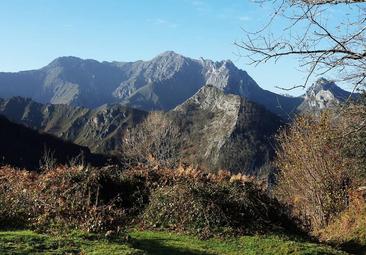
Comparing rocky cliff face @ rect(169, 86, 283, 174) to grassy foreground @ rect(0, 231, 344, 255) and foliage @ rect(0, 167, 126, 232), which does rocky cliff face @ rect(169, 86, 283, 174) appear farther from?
grassy foreground @ rect(0, 231, 344, 255)

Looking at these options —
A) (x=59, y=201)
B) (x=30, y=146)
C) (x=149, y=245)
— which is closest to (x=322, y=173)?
(x=59, y=201)

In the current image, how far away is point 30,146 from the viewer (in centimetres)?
13088

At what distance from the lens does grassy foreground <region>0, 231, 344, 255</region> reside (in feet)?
39.1

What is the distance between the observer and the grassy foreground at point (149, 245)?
1192cm

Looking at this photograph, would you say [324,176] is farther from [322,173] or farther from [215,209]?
[215,209]

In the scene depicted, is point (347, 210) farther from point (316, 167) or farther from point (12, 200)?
point (12, 200)

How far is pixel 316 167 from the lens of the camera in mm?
27812

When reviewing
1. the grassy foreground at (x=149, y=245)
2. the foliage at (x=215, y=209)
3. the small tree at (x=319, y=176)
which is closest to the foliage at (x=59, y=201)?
the grassy foreground at (x=149, y=245)

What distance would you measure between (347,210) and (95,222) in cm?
1389

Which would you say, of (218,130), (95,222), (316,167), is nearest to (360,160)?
(316,167)

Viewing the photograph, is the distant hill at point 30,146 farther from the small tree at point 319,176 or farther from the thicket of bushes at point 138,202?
the thicket of bushes at point 138,202

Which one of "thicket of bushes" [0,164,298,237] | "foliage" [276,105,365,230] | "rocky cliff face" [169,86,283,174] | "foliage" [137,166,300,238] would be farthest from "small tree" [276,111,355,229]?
"rocky cliff face" [169,86,283,174]

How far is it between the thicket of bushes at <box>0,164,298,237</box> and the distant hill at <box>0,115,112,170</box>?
99.7 meters

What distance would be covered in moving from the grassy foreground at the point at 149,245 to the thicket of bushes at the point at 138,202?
0.85 m
